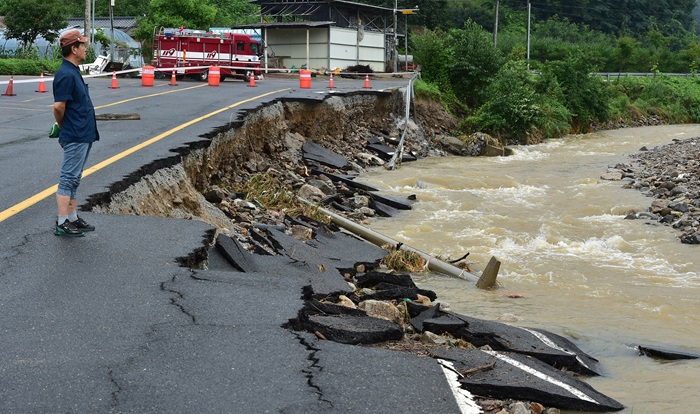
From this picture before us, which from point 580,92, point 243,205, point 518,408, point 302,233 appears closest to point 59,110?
point 518,408

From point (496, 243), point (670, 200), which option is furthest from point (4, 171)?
point (670, 200)

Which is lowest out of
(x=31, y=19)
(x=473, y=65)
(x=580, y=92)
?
(x=580, y=92)

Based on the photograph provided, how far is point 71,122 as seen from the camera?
745 cm

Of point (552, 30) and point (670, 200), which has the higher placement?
point (552, 30)

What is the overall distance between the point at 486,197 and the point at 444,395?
1539 cm

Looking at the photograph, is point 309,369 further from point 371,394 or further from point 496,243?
point 496,243

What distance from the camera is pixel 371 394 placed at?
4.96 metres

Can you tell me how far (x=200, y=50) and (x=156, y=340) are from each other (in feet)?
113

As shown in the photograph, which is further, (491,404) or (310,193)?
(310,193)

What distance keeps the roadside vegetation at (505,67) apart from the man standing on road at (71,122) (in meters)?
25.8

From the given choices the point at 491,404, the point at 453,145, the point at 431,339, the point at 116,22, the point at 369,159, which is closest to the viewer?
the point at 491,404

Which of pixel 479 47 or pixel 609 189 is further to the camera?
pixel 479 47

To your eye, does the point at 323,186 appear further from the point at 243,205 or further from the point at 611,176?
the point at 611,176

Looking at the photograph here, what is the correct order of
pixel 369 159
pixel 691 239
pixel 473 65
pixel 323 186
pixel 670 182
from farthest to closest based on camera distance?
1. pixel 473 65
2. pixel 369 159
3. pixel 670 182
4. pixel 323 186
5. pixel 691 239
